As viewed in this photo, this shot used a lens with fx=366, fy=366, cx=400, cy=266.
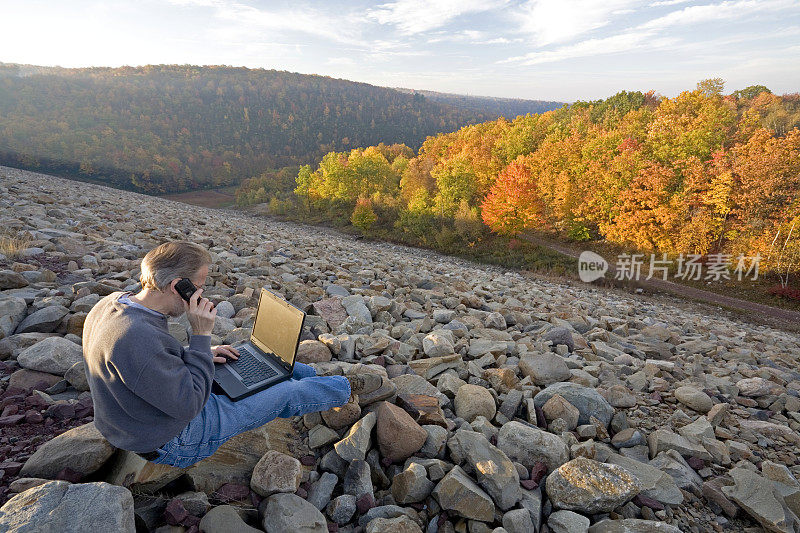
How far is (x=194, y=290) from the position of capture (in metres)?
2.66

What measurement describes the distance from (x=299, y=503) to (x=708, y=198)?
28946mm

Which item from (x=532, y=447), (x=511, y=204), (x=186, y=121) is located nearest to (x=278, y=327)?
(x=532, y=447)

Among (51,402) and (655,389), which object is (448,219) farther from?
(51,402)

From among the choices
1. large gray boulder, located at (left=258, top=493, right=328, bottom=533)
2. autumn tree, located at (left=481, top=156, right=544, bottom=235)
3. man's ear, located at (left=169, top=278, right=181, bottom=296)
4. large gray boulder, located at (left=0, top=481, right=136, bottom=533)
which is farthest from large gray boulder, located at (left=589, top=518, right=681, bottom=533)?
autumn tree, located at (left=481, top=156, right=544, bottom=235)

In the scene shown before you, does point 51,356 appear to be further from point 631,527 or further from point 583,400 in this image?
point 583,400

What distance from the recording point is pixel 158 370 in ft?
7.44

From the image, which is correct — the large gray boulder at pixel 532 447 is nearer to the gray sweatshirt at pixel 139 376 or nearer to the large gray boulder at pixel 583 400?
the large gray boulder at pixel 583 400

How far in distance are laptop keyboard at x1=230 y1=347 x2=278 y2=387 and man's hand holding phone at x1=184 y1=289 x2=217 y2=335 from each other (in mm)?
934

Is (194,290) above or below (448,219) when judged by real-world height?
above

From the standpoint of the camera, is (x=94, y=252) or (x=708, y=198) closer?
(x=94, y=252)

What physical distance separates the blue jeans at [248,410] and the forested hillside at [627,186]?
2631 cm

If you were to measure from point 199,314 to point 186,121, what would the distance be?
13158cm

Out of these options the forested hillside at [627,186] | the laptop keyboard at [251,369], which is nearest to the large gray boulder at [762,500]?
the laptop keyboard at [251,369]

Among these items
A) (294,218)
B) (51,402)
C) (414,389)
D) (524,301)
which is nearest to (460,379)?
(414,389)
